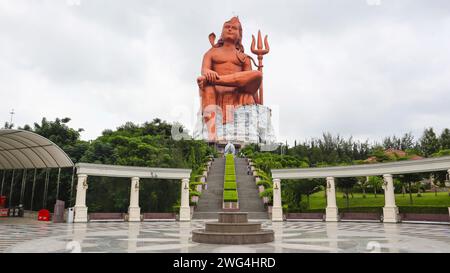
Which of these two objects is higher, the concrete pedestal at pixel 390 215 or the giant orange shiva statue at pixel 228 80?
the giant orange shiva statue at pixel 228 80

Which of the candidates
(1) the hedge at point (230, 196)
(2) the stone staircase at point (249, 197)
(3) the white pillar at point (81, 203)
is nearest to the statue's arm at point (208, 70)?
(2) the stone staircase at point (249, 197)

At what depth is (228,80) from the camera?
2383 inches

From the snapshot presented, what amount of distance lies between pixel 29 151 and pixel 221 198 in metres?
16.1

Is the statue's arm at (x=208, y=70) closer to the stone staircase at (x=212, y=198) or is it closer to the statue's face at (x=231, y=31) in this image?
the statue's face at (x=231, y=31)

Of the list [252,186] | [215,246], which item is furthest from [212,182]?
[215,246]

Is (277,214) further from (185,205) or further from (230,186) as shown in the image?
(185,205)

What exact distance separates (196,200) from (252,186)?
6646 millimetres

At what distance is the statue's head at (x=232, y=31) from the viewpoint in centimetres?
6362

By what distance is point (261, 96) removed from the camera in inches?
2643

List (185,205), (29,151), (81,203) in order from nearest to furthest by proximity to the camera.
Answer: (81,203) < (29,151) < (185,205)

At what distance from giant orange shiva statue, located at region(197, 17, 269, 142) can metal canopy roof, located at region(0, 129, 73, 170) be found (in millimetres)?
34513

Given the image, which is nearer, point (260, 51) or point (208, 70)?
point (208, 70)

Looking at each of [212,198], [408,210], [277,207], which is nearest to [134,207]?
[212,198]
